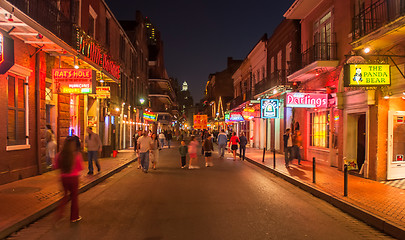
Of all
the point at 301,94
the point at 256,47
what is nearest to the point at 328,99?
the point at 301,94

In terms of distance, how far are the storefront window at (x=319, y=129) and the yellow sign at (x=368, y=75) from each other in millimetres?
5978

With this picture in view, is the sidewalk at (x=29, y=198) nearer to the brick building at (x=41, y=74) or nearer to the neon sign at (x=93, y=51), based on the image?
the brick building at (x=41, y=74)

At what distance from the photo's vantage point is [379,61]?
1042cm

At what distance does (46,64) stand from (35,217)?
7.62m

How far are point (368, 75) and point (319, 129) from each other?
23.4 ft

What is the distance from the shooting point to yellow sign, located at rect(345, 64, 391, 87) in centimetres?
953

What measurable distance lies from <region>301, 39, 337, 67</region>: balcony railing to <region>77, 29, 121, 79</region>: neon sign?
9878 millimetres

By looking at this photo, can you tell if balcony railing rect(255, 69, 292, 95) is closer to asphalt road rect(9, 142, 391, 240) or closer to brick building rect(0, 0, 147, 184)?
brick building rect(0, 0, 147, 184)

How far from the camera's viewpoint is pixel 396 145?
11.0 metres

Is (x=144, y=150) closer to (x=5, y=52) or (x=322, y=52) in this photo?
(x=5, y=52)

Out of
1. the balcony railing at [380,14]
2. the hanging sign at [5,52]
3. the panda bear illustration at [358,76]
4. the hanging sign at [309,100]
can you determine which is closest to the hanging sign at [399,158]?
the panda bear illustration at [358,76]

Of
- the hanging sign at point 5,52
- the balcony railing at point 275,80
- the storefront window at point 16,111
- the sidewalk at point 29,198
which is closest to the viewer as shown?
the sidewalk at point 29,198

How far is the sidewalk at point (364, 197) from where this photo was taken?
20.3ft

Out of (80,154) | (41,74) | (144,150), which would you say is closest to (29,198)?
(80,154)
